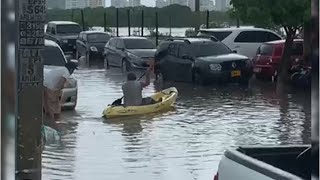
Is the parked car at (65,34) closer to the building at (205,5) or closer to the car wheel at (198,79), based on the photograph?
the building at (205,5)

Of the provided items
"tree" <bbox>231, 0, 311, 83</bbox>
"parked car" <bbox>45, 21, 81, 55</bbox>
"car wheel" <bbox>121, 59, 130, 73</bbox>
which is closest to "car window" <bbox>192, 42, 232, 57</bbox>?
"tree" <bbox>231, 0, 311, 83</bbox>

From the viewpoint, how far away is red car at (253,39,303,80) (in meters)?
24.1

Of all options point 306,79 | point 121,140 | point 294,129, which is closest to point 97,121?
point 121,140

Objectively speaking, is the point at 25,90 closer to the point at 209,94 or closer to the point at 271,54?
the point at 209,94

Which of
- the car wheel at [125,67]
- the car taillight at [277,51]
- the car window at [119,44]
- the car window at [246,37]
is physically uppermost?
the car window at [246,37]

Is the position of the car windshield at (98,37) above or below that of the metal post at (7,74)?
below

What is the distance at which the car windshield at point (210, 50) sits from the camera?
24.6 meters

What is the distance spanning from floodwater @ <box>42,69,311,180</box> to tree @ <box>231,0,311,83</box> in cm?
241

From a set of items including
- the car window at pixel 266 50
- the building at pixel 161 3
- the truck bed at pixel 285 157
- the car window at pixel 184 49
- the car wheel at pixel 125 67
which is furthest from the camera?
the building at pixel 161 3

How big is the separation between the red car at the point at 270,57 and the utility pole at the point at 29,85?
57.4 feet

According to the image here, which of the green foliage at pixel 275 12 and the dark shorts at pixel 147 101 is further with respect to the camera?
the green foliage at pixel 275 12

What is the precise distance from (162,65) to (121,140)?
42.9ft

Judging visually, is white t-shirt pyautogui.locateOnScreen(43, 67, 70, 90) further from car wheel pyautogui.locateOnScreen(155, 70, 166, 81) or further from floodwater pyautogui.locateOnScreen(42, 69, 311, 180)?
car wheel pyautogui.locateOnScreen(155, 70, 166, 81)

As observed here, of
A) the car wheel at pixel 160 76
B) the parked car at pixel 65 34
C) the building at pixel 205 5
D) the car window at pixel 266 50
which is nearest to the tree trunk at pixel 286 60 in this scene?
the car window at pixel 266 50
